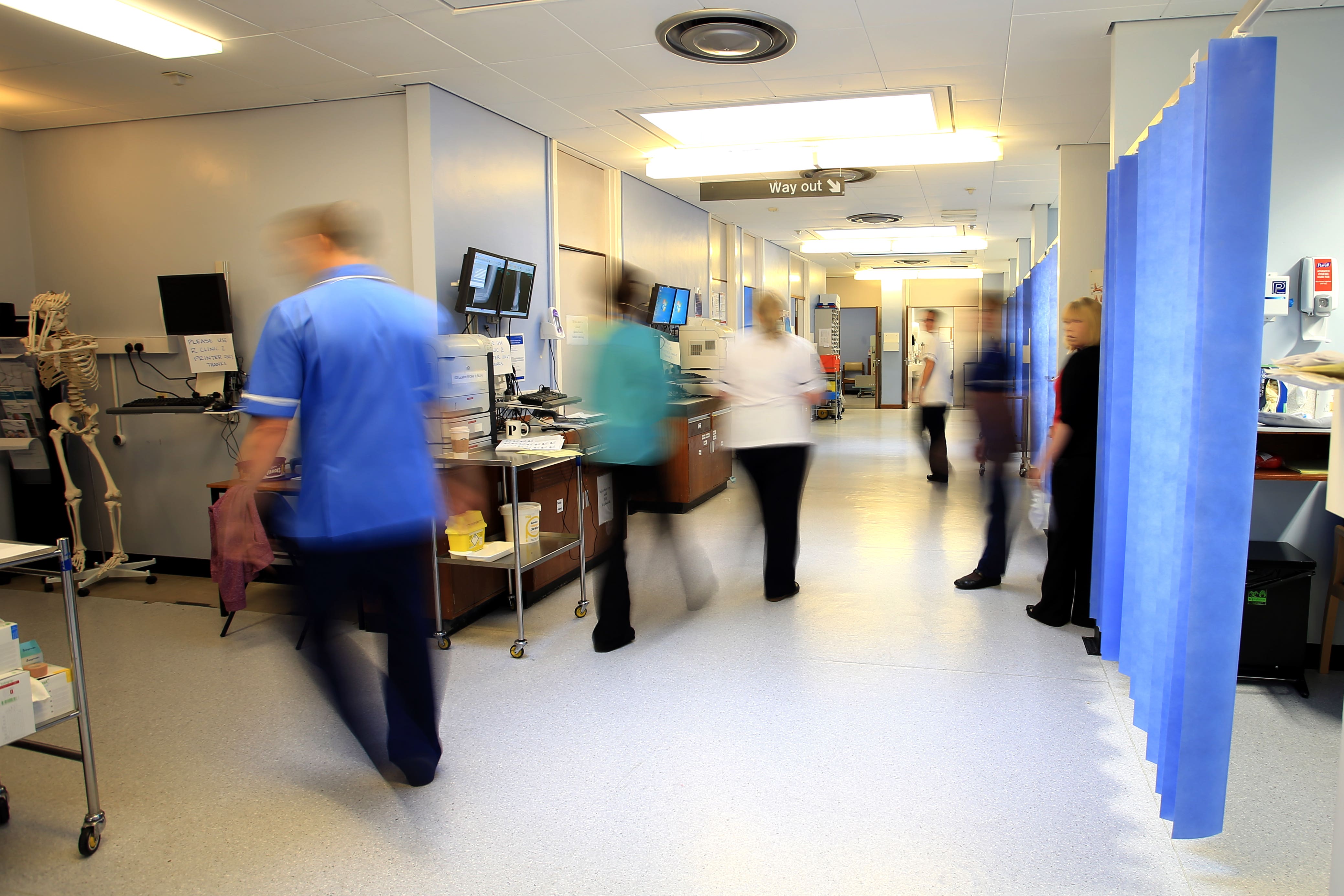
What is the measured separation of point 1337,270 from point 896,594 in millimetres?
2555

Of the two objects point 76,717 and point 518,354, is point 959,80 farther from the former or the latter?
point 76,717

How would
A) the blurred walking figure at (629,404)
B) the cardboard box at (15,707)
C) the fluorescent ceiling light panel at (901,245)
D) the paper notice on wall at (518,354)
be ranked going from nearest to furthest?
Answer: the cardboard box at (15,707)
the blurred walking figure at (629,404)
the paper notice on wall at (518,354)
the fluorescent ceiling light panel at (901,245)

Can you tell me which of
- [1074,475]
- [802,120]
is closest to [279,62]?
[802,120]

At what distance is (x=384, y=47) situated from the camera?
440 cm

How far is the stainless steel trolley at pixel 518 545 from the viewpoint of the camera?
3.88 metres

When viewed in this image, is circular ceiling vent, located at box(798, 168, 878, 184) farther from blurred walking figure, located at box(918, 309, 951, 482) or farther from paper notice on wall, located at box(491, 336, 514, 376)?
paper notice on wall, located at box(491, 336, 514, 376)

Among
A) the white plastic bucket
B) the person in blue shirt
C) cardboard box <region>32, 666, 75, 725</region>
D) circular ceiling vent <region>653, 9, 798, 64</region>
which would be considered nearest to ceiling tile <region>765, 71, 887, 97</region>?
circular ceiling vent <region>653, 9, 798, 64</region>

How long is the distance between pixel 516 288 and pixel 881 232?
7132 millimetres

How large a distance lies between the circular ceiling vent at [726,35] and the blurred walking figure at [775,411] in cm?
128

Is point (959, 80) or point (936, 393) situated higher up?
point (959, 80)

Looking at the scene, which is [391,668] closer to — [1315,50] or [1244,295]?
[1244,295]

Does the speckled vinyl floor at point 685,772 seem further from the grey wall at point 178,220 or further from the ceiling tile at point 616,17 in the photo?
the ceiling tile at point 616,17

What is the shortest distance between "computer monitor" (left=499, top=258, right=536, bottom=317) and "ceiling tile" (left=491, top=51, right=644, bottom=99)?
1095 mm

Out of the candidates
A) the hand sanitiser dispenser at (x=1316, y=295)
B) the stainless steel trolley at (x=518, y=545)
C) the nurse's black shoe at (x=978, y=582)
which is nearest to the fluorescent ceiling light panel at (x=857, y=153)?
the hand sanitiser dispenser at (x=1316, y=295)
